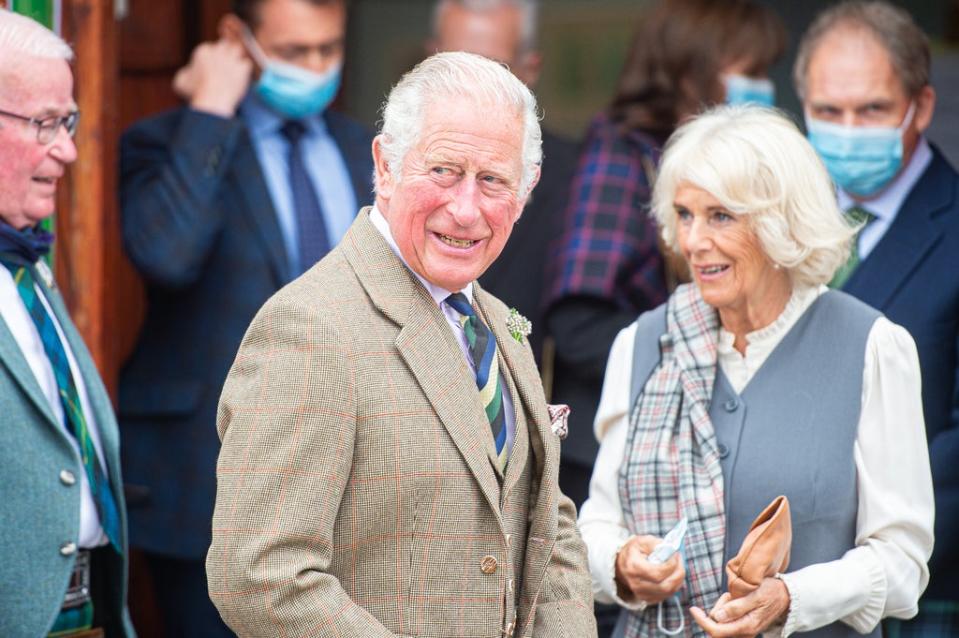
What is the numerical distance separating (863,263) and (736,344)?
2.56ft

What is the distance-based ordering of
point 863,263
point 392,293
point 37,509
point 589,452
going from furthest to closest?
point 589,452 < point 863,263 < point 37,509 < point 392,293

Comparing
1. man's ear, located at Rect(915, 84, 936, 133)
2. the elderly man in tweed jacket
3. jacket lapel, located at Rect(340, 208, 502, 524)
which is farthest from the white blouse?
man's ear, located at Rect(915, 84, 936, 133)

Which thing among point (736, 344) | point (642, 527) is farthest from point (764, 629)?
point (736, 344)

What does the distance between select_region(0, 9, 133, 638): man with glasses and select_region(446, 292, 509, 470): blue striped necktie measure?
1.02 metres

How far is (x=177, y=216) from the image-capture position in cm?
432

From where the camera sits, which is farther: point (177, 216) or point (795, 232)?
point (177, 216)

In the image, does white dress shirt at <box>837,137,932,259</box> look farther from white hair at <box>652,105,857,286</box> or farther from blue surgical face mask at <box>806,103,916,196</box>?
white hair at <box>652,105,857,286</box>

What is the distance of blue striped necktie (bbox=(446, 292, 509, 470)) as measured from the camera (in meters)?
2.59

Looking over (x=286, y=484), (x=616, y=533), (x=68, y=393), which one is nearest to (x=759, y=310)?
(x=616, y=533)

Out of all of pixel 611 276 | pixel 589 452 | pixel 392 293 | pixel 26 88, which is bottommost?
pixel 589 452

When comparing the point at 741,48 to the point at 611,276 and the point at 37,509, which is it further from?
the point at 37,509

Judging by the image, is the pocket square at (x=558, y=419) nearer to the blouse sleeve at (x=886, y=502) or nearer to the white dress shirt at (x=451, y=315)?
the white dress shirt at (x=451, y=315)

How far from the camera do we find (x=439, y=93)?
8.11 feet

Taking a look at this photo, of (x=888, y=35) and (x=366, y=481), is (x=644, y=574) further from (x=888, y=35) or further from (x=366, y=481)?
(x=888, y=35)
